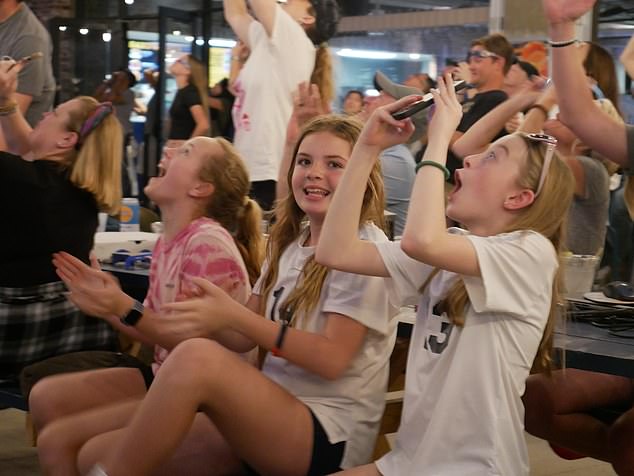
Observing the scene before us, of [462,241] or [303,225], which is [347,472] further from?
[303,225]

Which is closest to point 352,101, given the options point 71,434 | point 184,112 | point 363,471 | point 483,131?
point 184,112

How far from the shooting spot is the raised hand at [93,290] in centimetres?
259

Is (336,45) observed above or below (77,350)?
above

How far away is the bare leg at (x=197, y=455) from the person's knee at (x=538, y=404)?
2.57ft

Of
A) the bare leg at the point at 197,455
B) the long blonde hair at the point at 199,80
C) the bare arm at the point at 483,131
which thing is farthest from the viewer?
the long blonde hair at the point at 199,80

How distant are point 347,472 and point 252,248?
94 centimetres

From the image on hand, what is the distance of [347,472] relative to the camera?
7.36 feet

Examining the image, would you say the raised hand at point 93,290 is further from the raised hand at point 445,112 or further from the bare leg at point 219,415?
the raised hand at point 445,112

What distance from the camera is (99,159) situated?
3.29 meters

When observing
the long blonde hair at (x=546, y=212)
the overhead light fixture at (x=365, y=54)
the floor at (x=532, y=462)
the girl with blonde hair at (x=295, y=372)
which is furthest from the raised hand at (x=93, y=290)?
the overhead light fixture at (x=365, y=54)

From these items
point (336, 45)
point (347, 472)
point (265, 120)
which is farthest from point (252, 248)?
point (336, 45)

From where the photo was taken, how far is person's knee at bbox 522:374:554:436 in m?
2.71

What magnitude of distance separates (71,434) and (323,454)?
0.68 m

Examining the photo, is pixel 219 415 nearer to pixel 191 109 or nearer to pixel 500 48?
pixel 500 48
